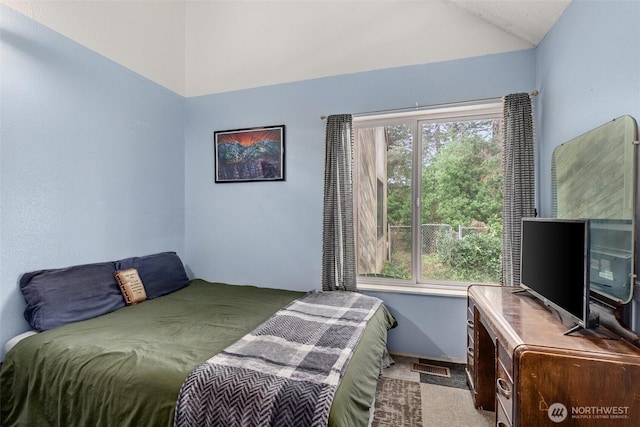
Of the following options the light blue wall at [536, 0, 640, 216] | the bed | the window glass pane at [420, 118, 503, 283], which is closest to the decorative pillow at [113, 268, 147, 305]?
the bed

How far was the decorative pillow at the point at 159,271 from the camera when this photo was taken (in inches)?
101

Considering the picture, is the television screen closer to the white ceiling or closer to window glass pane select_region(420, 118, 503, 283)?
window glass pane select_region(420, 118, 503, 283)

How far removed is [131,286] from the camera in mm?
2406

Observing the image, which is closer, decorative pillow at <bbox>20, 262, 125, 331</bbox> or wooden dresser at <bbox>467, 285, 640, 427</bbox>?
wooden dresser at <bbox>467, 285, 640, 427</bbox>

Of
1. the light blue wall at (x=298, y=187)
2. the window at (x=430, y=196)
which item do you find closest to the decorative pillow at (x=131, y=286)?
the light blue wall at (x=298, y=187)

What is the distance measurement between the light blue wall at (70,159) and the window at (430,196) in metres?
2.04

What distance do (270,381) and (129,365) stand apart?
2.43 ft

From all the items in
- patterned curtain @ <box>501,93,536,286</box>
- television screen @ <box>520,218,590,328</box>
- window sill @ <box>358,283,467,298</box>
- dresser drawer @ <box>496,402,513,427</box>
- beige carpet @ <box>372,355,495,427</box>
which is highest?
patterned curtain @ <box>501,93,536,286</box>

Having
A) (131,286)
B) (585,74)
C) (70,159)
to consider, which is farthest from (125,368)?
(585,74)

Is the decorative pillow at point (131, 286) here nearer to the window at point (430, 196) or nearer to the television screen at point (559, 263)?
the window at point (430, 196)

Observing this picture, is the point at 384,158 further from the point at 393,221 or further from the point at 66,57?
the point at 66,57

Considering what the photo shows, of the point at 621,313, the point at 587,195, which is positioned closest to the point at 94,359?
the point at 621,313

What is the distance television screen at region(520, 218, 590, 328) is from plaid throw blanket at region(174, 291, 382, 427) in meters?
1.01

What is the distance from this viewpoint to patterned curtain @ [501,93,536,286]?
215 centimetres
